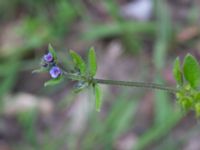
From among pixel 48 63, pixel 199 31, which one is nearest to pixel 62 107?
pixel 199 31

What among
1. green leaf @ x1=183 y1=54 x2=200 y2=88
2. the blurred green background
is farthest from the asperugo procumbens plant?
the blurred green background

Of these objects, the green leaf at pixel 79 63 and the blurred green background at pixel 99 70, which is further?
the blurred green background at pixel 99 70

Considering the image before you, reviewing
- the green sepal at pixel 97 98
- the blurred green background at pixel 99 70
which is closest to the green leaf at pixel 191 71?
the green sepal at pixel 97 98

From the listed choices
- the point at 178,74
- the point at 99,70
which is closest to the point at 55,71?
the point at 178,74

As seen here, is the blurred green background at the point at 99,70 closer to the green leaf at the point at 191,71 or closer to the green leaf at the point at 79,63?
the green leaf at the point at 191,71

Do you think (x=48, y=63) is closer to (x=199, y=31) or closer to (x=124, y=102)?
(x=124, y=102)

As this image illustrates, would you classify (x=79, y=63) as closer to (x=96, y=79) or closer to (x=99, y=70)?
(x=96, y=79)

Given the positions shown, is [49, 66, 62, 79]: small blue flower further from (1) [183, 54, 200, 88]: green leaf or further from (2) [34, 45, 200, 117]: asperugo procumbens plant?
(1) [183, 54, 200, 88]: green leaf
